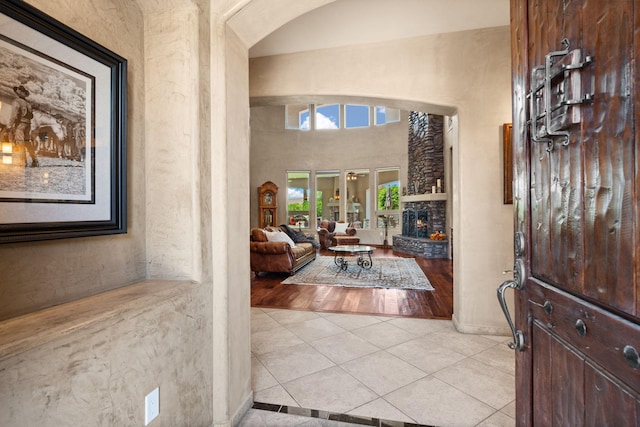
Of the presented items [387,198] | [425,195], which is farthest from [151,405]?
[387,198]

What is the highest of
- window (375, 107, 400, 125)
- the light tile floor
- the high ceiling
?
window (375, 107, 400, 125)

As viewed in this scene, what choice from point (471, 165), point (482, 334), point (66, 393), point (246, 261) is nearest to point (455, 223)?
point (471, 165)

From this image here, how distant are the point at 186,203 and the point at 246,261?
0.58m

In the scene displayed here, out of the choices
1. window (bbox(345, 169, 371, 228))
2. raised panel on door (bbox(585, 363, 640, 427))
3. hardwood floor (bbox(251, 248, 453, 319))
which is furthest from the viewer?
window (bbox(345, 169, 371, 228))

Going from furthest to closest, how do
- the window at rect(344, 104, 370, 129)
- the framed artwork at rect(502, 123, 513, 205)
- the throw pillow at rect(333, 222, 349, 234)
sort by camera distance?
the window at rect(344, 104, 370, 129) → the throw pillow at rect(333, 222, 349, 234) → the framed artwork at rect(502, 123, 513, 205)

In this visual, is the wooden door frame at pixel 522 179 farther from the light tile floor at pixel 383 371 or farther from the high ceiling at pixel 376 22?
the high ceiling at pixel 376 22

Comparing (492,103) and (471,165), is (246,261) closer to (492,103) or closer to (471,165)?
(471,165)

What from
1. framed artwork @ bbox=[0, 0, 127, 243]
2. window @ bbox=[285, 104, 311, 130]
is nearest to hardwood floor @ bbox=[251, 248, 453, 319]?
framed artwork @ bbox=[0, 0, 127, 243]

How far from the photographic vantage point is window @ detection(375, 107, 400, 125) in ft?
32.5

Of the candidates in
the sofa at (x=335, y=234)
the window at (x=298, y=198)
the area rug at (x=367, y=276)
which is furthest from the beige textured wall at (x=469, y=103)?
the window at (x=298, y=198)

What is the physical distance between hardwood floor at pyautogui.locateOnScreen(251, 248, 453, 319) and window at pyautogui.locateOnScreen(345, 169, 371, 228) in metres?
5.48

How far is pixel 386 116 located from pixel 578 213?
10047mm

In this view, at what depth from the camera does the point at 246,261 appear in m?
1.88

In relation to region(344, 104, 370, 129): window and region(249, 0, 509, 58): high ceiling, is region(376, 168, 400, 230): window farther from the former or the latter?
region(249, 0, 509, 58): high ceiling
